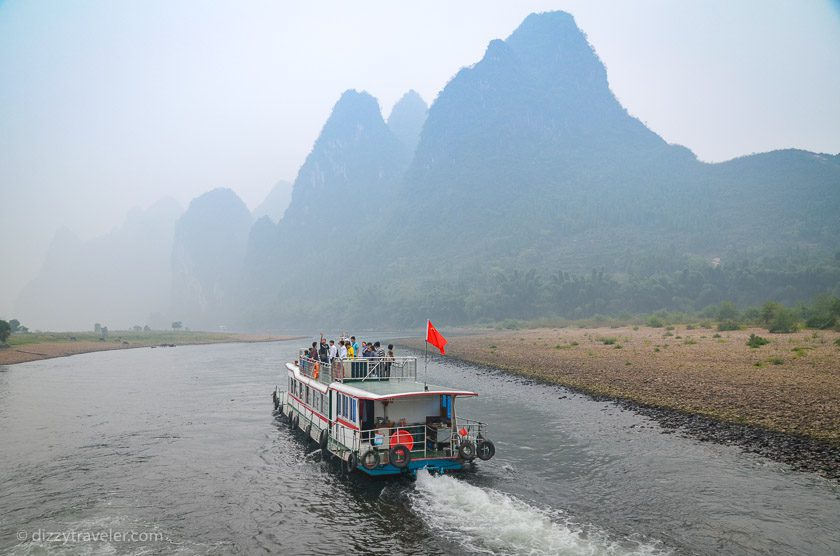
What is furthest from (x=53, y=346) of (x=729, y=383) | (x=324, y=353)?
(x=729, y=383)

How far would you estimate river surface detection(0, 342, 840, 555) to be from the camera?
13.5m

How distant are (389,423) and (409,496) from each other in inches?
104

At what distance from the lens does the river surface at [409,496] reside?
531 inches

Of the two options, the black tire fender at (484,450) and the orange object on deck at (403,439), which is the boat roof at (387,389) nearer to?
the orange object on deck at (403,439)

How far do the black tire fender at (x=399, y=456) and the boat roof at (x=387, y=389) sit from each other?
1549mm

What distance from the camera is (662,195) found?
15838 cm

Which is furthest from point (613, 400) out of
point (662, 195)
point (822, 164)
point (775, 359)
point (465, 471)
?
point (822, 164)

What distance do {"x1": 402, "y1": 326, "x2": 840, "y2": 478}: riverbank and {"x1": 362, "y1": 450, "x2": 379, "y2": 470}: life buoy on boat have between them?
1315 centimetres

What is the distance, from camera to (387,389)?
19.0 m

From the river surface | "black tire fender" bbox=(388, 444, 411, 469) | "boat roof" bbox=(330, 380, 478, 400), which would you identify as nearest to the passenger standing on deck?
"boat roof" bbox=(330, 380, 478, 400)

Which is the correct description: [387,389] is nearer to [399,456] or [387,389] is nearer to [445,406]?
[445,406]

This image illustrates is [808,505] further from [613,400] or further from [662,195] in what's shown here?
[662,195]

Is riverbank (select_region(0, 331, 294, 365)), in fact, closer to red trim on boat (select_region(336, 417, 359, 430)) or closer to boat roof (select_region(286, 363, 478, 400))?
boat roof (select_region(286, 363, 478, 400))

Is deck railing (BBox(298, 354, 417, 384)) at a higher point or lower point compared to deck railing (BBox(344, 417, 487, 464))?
higher
